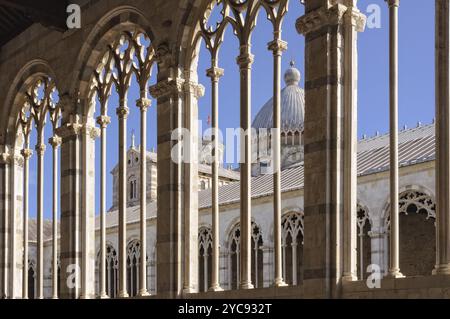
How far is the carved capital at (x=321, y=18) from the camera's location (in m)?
9.98

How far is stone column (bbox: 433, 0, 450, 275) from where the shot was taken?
27.4 ft

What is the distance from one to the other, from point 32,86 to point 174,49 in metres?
5.25

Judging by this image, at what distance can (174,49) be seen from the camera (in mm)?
12578

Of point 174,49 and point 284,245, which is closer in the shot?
point 174,49

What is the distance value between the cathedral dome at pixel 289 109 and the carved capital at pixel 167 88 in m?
39.8

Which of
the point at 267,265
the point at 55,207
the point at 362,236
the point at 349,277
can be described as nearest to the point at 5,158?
the point at 55,207

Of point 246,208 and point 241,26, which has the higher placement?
point 241,26

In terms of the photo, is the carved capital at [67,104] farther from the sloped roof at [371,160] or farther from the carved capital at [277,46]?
the sloped roof at [371,160]

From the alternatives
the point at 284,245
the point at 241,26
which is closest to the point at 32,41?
the point at 241,26

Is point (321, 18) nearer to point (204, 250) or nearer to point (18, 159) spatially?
point (18, 159)

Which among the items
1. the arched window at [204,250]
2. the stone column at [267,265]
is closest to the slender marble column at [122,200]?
the stone column at [267,265]

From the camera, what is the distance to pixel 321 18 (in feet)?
33.1
